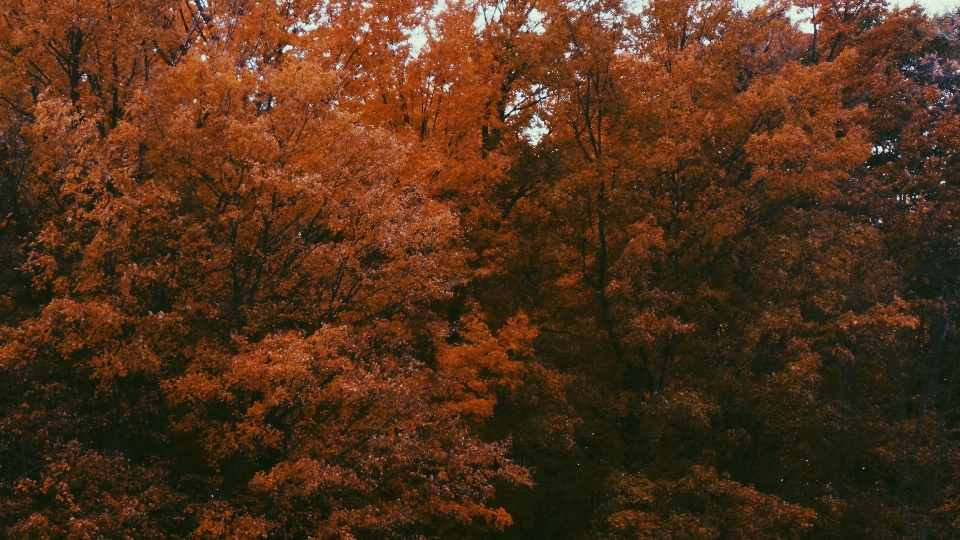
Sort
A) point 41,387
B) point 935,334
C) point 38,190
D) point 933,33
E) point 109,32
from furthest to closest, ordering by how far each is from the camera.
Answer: point 933,33 < point 935,334 < point 109,32 < point 38,190 < point 41,387

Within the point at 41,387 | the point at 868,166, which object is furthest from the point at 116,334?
the point at 868,166

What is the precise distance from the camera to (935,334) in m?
25.0

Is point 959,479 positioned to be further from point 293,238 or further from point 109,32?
point 109,32

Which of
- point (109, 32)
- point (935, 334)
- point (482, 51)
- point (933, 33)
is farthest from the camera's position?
point (933, 33)

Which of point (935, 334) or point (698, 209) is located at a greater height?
point (698, 209)

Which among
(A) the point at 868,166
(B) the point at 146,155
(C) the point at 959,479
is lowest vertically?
(C) the point at 959,479

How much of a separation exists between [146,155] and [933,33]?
2164 centimetres

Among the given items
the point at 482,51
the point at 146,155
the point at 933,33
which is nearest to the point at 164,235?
the point at 146,155

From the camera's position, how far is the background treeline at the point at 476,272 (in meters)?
20.1

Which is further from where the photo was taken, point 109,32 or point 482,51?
point 482,51

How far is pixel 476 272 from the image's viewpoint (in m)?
24.8

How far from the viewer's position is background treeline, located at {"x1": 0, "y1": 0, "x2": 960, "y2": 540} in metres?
20.1

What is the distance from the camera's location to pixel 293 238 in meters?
21.7

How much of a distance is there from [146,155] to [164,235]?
2.06 meters
